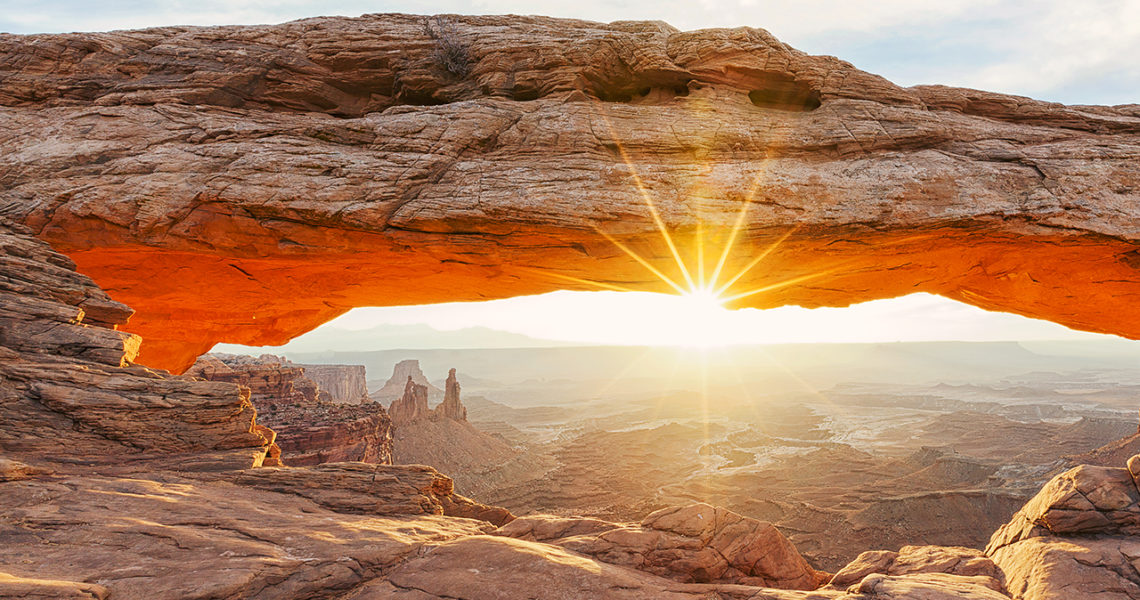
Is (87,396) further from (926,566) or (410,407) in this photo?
(410,407)

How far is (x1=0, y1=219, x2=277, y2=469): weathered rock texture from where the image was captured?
Result: 8.72 metres

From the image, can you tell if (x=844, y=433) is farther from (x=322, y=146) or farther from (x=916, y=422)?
(x=322, y=146)

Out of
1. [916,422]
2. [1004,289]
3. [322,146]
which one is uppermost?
[322,146]

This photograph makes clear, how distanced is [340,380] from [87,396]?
91.9 m

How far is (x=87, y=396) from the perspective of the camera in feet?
29.4

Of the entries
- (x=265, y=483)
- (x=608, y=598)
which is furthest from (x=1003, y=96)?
(x=265, y=483)

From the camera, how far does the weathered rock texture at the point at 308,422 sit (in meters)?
28.5

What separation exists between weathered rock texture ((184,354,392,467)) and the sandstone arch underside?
1494 centimetres

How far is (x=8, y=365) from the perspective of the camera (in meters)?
8.88

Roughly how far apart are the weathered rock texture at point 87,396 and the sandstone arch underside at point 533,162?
8.14 feet

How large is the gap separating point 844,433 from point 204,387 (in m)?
77.9

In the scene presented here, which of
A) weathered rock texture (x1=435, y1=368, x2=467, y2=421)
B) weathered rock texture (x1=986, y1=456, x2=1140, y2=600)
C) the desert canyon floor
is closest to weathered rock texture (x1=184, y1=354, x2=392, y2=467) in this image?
the desert canyon floor

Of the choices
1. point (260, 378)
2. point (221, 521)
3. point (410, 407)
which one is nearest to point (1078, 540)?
point (221, 521)

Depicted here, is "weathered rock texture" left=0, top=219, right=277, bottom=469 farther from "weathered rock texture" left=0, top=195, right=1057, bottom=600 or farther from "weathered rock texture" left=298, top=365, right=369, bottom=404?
"weathered rock texture" left=298, top=365, right=369, bottom=404
